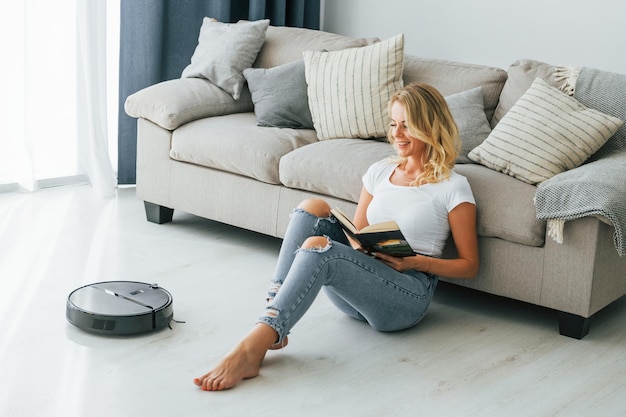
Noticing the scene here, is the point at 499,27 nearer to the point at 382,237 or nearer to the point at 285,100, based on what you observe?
the point at 285,100

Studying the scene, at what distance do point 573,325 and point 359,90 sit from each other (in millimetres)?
1299

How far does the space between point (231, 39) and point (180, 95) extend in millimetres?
406

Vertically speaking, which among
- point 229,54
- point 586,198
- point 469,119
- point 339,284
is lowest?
point 339,284

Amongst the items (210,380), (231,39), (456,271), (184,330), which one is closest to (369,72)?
(231,39)

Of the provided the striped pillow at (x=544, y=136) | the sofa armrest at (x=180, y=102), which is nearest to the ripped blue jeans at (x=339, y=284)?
the striped pillow at (x=544, y=136)

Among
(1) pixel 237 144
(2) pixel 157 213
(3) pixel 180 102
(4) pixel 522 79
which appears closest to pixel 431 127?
(4) pixel 522 79

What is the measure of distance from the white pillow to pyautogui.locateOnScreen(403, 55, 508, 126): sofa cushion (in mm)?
743

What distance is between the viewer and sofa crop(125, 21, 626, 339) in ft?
9.57

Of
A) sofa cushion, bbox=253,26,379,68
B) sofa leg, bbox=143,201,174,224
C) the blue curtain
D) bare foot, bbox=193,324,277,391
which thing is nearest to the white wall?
the blue curtain

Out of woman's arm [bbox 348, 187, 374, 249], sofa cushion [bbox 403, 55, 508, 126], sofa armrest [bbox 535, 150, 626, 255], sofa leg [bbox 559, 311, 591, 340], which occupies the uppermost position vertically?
sofa cushion [bbox 403, 55, 508, 126]

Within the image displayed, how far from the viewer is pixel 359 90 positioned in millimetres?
3672

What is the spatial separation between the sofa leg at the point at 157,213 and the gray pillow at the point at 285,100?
0.59 metres

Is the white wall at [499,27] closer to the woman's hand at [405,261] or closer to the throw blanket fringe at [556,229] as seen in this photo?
the throw blanket fringe at [556,229]

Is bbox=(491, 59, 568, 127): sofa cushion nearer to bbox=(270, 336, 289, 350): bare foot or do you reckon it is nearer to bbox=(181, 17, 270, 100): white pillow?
bbox=(181, 17, 270, 100): white pillow
